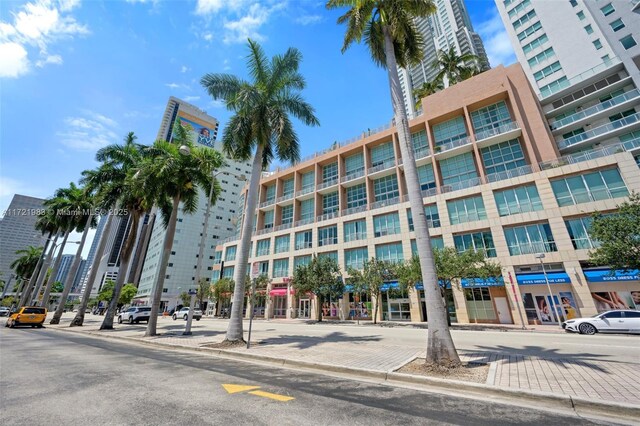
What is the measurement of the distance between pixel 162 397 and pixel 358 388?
362 centimetres

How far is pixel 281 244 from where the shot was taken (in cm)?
4288

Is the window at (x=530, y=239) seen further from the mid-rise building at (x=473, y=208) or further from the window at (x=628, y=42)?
the window at (x=628, y=42)

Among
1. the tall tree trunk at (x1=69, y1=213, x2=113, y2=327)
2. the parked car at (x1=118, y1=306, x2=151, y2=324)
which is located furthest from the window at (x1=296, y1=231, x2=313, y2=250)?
the tall tree trunk at (x1=69, y1=213, x2=113, y2=327)

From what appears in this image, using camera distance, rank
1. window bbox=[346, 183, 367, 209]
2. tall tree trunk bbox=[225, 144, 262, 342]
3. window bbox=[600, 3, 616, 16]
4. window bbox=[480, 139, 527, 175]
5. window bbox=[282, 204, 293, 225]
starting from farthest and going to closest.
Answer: window bbox=[282, 204, 293, 225] → window bbox=[346, 183, 367, 209] → window bbox=[600, 3, 616, 16] → window bbox=[480, 139, 527, 175] → tall tree trunk bbox=[225, 144, 262, 342]

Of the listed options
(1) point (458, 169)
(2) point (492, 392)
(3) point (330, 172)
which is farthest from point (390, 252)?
(2) point (492, 392)

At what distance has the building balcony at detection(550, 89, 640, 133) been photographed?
31.0 metres

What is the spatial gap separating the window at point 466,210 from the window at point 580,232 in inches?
262

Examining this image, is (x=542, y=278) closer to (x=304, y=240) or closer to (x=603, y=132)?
(x=603, y=132)

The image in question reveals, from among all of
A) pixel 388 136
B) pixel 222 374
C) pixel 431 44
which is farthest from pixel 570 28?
pixel 431 44

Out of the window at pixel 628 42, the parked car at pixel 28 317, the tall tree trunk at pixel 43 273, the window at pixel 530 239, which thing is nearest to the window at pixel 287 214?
the parked car at pixel 28 317

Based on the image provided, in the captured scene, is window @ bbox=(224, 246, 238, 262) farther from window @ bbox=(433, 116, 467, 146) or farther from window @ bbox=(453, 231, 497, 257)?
window @ bbox=(433, 116, 467, 146)

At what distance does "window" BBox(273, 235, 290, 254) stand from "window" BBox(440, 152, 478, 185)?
80.6 ft

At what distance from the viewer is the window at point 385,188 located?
3641cm

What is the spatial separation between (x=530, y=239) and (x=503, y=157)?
1090cm
